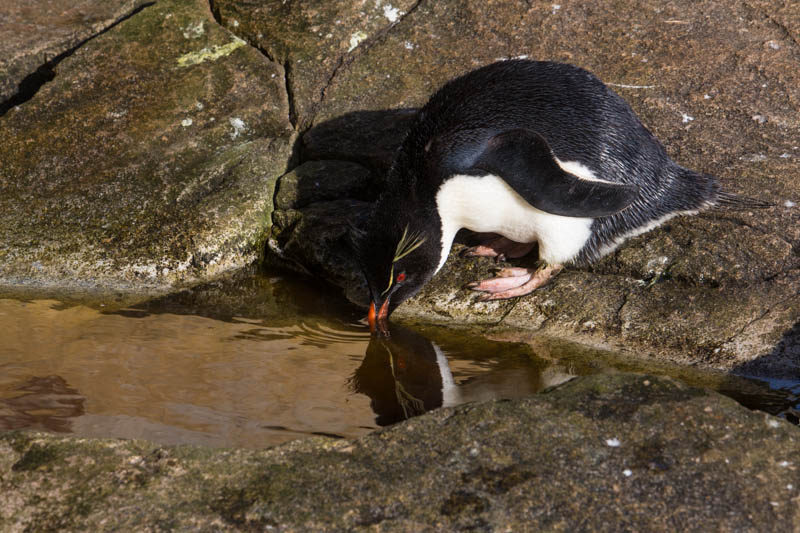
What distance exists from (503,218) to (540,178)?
0.28 meters

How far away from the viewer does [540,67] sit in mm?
→ 3039

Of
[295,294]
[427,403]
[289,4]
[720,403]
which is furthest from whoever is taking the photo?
[289,4]

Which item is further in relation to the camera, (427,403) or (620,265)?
(620,265)

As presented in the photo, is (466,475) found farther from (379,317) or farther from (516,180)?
(516,180)

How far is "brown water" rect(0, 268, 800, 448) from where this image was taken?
2.40 m

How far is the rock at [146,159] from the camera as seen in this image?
3.33 m

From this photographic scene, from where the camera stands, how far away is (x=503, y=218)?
299 centimetres

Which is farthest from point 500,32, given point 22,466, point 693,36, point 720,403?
point 22,466

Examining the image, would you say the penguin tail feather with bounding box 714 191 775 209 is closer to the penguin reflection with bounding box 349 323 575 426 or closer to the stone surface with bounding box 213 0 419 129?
the penguin reflection with bounding box 349 323 575 426

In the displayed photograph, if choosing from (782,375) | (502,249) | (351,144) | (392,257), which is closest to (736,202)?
(782,375)

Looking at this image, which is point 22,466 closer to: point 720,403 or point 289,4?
point 720,403

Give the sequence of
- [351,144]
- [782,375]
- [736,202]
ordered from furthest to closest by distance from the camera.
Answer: [351,144]
[736,202]
[782,375]

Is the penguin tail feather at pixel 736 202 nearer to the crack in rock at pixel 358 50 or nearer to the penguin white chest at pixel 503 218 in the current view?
the penguin white chest at pixel 503 218

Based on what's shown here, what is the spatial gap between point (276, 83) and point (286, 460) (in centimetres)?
267
